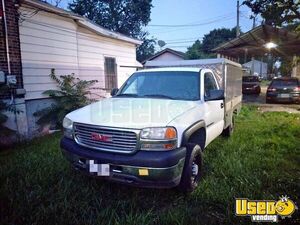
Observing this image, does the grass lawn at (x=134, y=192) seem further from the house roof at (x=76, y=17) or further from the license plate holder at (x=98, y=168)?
the house roof at (x=76, y=17)

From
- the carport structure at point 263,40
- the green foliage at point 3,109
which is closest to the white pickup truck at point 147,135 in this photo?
the green foliage at point 3,109

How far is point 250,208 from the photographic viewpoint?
325cm

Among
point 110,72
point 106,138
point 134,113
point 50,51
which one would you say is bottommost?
point 106,138

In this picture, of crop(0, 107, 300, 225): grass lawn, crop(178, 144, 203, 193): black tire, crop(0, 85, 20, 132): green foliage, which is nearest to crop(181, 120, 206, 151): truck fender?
crop(178, 144, 203, 193): black tire

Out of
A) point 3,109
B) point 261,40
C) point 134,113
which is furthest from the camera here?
point 261,40

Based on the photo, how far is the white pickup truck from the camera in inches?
119

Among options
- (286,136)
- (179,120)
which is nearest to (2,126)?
(179,120)

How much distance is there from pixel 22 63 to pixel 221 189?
614 cm

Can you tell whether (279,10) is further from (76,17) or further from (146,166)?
(146,166)

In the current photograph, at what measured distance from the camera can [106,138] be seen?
322 centimetres
